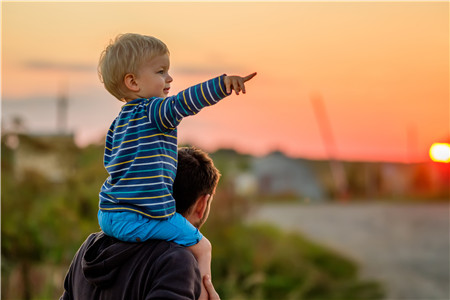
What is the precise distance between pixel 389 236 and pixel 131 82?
16.4m

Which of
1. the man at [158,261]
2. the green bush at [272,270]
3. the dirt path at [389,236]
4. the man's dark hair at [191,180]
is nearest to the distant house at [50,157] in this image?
the green bush at [272,270]

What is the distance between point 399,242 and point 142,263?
15807mm

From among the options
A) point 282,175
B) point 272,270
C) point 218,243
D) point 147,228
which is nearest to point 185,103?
point 147,228

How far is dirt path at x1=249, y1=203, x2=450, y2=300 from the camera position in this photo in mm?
14535

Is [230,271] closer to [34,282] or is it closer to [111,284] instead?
[34,282]

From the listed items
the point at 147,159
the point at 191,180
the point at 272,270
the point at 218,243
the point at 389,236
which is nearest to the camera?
the point at 147,159

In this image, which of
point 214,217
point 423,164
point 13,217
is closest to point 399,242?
point 423,164

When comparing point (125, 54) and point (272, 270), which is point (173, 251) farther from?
point (272, 270)

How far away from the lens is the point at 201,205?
2533 millimetres

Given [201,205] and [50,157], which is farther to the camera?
[50,157]

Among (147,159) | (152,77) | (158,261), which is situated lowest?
(158,261)

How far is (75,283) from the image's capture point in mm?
2674

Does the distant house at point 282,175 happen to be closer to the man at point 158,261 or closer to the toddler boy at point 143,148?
the man at point 158,261

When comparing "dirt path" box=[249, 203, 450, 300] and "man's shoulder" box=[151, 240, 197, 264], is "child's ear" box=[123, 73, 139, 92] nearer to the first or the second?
"man's shoulder" box=[151, 240, 197, 264]
